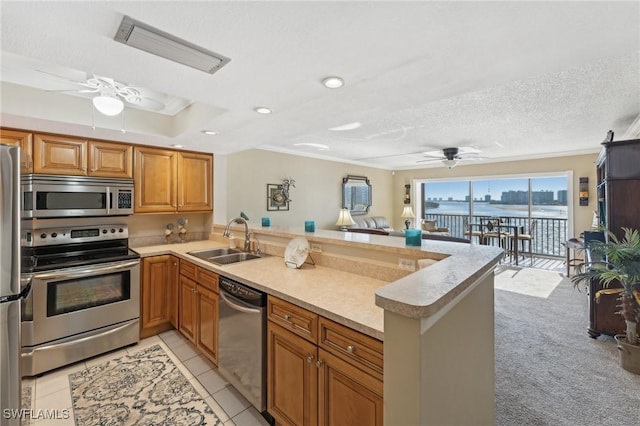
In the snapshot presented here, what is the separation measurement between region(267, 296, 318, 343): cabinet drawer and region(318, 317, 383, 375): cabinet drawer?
0.06 m

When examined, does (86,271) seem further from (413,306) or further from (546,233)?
(546,233)

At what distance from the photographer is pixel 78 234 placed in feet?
9.77

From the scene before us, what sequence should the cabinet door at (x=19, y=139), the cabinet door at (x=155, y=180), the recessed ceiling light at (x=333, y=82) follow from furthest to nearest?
the cabinet door at (x=155, y=180) < the cabinet door at (x=19, y=139) < the recessed ceiling light at (x=333, y=82)

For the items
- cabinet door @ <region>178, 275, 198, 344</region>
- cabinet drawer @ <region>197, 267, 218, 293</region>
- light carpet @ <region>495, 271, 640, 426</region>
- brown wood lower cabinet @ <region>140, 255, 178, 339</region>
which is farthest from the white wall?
light carpet @ <region>495, 271, 640, 426</region>

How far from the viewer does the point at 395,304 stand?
98 cm

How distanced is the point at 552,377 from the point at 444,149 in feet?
13.3

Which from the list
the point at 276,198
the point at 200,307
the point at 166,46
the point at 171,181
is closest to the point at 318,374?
the point at 200,307

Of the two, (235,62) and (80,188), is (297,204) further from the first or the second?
(235,62)

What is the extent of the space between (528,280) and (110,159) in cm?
661

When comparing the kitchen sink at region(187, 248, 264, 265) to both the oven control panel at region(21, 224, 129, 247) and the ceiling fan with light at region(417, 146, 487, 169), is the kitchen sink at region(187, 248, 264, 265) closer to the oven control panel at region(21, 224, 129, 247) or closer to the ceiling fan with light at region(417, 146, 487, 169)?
the oven control panel at region(21, 224, 129, 247)

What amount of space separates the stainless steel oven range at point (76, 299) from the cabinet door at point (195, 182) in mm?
905

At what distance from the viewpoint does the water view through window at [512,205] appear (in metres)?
6.72

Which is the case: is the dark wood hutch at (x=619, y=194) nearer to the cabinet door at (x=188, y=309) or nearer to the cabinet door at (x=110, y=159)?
the cabinet door at (x=188, y=309)

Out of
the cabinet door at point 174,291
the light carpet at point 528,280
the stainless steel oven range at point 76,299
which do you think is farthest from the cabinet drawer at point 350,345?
the light carpet at point 528,280
